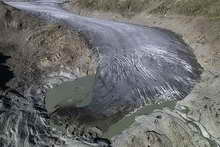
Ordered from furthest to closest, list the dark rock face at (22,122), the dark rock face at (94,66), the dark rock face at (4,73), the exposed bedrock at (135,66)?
1. the dark rock face at (4,73)
2. the exposed bedrock at (135,66)
3. the dark rock face at (94,66)
4. the dark rock face at (22,122)

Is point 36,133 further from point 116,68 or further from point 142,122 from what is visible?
point 116,68

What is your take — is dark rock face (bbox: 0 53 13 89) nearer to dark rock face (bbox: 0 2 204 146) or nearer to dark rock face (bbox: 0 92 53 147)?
dark rock face (bbox: 0 2 204 146)

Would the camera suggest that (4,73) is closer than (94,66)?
Yes

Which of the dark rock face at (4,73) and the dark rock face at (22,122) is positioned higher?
the dark rock face at (4,73)

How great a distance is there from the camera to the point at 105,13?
28562 millimetres

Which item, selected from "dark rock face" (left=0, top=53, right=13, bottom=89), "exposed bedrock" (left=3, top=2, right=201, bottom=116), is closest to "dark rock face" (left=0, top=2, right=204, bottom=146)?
"exposed bedrock" (left=3, top=2, right=201, bottom=116)

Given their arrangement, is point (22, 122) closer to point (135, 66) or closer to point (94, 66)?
point (94, 66)

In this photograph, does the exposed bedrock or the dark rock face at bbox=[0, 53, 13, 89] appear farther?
the dark rock face at bbox=[0, 53, 13, 89]

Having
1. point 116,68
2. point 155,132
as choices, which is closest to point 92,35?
point 116,68

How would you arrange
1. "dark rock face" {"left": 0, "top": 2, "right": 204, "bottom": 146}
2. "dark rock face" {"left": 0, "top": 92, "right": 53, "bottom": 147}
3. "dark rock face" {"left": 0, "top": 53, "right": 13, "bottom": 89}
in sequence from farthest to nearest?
"dark rock face" {"left": 0, "top": 53, "right": 13, "bottom": 89}
"dark rock face" {"left": 0, "top": 2, "right": 204, "bottom": 146}
"dark rock face" {"left": 0, "top": 92, "right": 53, "bottom": 147}

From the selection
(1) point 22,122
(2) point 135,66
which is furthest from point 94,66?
(1) point 22,122

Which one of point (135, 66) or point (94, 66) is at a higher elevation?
point (135, 66)

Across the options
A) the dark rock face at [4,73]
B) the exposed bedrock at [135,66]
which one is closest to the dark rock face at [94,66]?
the exposed bedrock at [135,66]

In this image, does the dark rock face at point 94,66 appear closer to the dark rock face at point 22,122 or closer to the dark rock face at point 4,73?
the dark rock face at point 22,122
